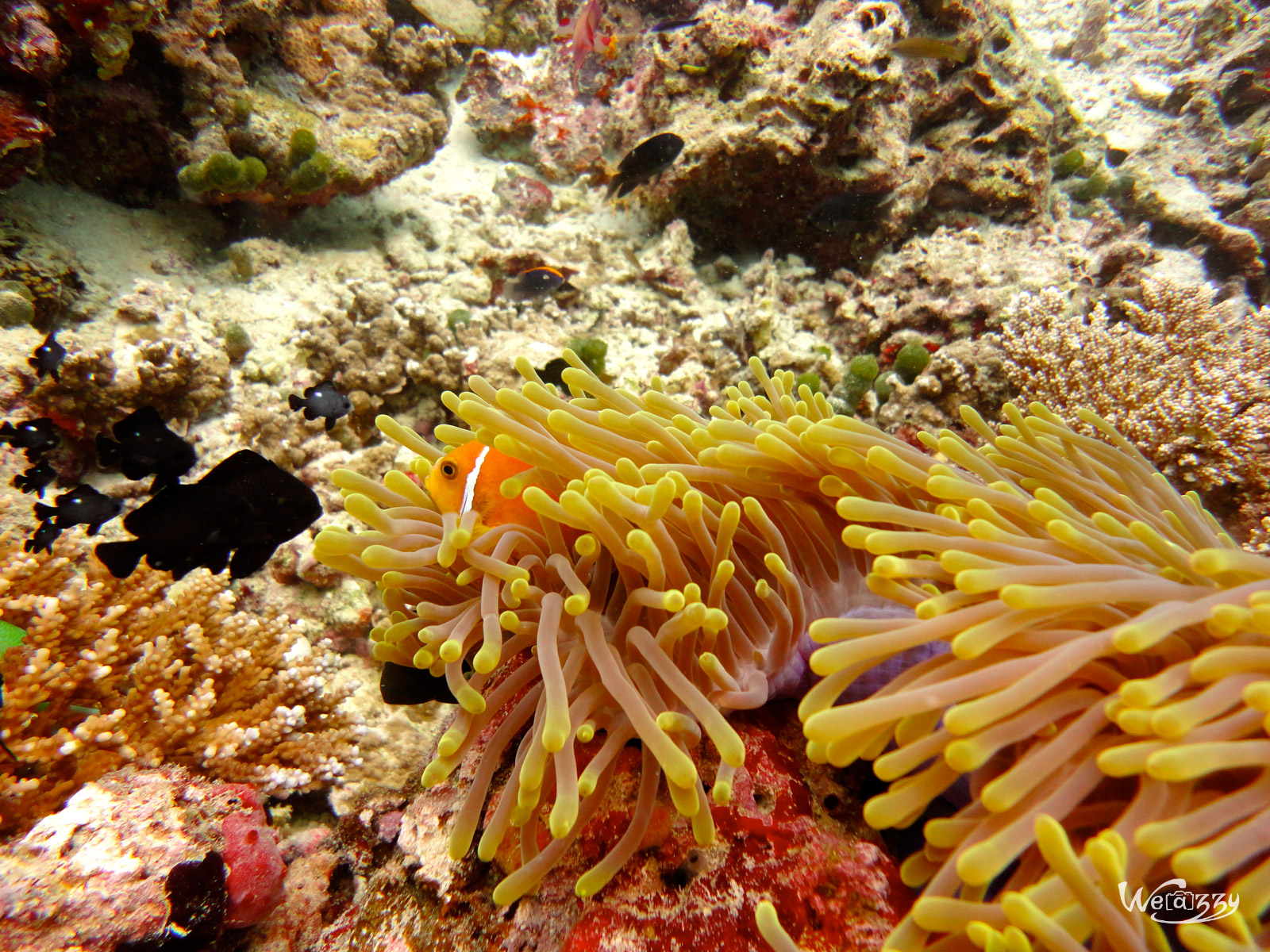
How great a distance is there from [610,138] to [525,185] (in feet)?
3.00

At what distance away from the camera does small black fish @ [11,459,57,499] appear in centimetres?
262

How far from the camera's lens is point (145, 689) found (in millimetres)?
1993

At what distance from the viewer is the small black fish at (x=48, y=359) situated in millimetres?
2830

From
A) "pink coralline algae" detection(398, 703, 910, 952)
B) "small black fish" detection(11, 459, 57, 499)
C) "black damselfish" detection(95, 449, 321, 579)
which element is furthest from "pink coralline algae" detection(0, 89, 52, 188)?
"pink coralline algae" detection(398, 703, 910, 952)

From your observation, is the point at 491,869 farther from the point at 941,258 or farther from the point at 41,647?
the point at 941,258

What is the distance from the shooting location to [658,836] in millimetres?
1292

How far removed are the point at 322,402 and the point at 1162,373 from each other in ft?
14.4

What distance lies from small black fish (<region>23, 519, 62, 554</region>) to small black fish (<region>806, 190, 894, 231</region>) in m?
4.52

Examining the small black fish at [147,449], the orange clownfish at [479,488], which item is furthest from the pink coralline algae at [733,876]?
the small black fish at [147,449]

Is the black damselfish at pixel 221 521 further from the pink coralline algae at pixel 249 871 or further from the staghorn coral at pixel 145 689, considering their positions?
the pink coralline algae at pixel 249 871

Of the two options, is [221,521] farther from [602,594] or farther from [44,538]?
[602,594]

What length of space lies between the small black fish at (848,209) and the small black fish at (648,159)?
1079mm

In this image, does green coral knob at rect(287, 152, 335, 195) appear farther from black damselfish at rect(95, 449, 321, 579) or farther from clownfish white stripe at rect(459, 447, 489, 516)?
clownfish white stripe at rect(459, 447, 489, 516)

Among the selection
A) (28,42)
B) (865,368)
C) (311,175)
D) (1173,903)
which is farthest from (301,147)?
(1173,903)
